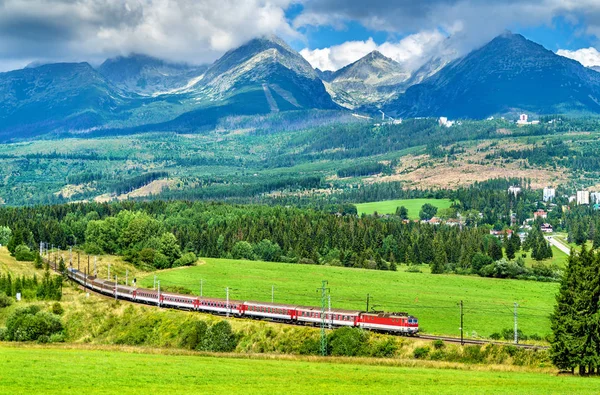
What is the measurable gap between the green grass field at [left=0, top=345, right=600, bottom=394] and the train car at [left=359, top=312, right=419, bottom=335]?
18.1 meters

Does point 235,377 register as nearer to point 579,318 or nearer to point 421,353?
point 421,353

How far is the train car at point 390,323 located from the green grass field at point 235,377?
18057 millimetres

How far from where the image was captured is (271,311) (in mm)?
107812

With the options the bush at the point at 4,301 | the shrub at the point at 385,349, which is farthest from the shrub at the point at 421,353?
the bush at the point at 4,301

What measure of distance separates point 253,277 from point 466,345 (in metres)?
73.8

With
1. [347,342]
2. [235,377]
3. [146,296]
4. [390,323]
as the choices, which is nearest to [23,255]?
[146,296]

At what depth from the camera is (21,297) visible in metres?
124

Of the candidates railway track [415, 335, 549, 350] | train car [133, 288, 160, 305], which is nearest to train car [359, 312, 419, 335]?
railway track [415, 335, 549, 350]

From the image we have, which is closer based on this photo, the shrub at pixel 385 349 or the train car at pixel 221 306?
the shrub at pixel 385 349

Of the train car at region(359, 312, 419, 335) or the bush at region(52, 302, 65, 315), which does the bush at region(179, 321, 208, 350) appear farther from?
the bush at region(52, 302, 65, 315)

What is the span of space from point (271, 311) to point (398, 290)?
40.2 m

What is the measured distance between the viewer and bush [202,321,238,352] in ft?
314

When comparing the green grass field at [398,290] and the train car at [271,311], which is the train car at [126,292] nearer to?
the green grass field at [398,290]

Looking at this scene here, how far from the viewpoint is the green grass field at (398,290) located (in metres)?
114
